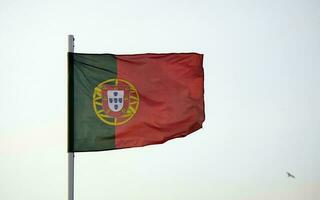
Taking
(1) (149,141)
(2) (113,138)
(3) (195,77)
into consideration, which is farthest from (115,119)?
(3) (195,77)

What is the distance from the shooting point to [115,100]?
6.55 meters

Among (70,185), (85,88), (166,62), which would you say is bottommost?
(70,185)

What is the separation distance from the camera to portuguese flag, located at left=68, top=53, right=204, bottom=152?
249 inches

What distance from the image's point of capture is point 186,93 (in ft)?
23.8

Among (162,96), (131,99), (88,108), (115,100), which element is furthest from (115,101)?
(162,96)

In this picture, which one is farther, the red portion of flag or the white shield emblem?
the red portion of flag

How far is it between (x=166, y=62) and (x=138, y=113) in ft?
3.42

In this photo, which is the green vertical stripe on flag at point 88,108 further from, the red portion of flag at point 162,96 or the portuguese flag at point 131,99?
the red portion of flag at point 162,96

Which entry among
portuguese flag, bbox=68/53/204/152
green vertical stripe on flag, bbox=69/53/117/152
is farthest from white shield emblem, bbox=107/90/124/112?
green vertical stripe on flag, bbox=69/53/117/152

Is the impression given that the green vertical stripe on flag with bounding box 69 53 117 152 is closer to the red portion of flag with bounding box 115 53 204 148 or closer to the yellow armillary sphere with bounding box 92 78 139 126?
the yellow armillary sphere with bounding box 92 78 139 126

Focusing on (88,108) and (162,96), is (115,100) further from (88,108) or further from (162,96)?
(162,96)

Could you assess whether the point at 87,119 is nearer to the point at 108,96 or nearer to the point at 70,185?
the point at 108,96

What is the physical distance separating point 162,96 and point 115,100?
92 centimetres

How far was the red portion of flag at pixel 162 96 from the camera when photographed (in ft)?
22.1
